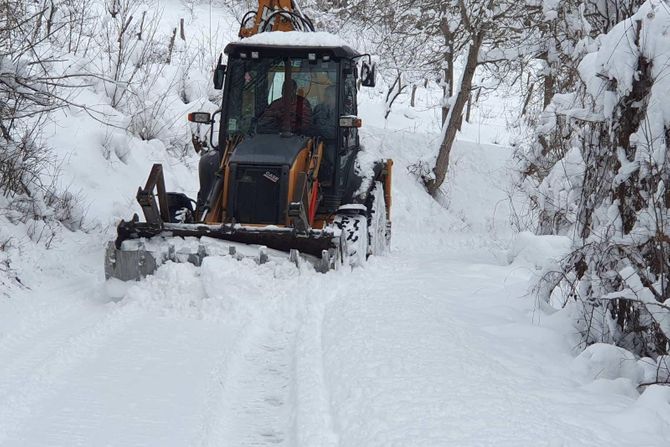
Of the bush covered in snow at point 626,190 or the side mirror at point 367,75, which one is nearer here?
the bush covered in snow at point 626,190

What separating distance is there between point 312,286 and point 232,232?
97cm

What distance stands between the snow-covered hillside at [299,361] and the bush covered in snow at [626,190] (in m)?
0.36

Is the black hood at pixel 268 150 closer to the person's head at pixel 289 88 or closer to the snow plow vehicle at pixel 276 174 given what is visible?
the snow plow vehicle at pixel 276 174

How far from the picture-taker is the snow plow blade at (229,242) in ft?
24.1

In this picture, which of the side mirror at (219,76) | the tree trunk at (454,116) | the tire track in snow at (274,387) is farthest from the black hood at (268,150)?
the tree trunk at (454,116)

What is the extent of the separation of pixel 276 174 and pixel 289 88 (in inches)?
46.1

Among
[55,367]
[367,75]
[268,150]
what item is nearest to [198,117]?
[268,150]

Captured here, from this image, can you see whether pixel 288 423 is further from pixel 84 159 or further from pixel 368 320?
pixel 84 159

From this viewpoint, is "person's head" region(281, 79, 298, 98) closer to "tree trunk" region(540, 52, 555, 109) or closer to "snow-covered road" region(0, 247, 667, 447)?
"snow-covered road" region(0, 247, 667, 447)

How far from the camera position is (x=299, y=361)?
16.7 ft

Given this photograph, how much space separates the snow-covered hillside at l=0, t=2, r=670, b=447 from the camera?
157 inches

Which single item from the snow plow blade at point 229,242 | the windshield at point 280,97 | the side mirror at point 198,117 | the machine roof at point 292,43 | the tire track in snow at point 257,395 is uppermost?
the machine roof at point 292,43

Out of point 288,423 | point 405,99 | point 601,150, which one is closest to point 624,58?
point 601,150

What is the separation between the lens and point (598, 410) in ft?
14.2
